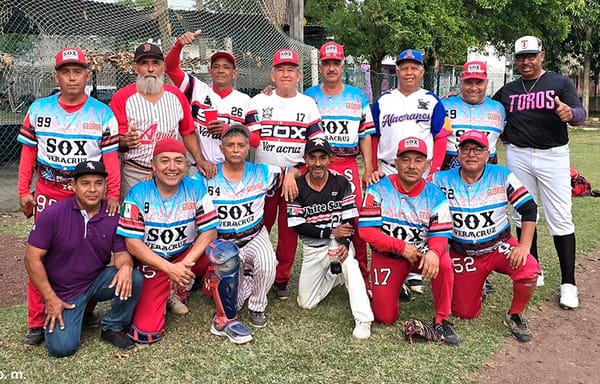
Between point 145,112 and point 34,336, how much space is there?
5.94 feet

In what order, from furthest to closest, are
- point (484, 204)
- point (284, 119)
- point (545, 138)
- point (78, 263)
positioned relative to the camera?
point (545, 138), point (284, 119), point (484, 204), point (78, 263)

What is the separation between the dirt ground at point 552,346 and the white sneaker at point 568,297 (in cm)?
5

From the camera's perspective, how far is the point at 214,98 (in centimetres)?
480

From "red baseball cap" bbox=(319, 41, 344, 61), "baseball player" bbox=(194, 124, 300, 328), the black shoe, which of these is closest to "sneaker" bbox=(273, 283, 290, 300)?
"baseball player" bbox=(194, 124, 300, 328)

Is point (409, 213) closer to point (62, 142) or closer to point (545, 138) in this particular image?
point (545, 138)

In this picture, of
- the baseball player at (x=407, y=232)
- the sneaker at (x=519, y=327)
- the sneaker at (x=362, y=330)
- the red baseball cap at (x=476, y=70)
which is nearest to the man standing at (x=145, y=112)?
the baseball player at (x=407, y=232)

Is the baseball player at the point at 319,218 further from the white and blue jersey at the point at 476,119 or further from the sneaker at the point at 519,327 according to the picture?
the sneaker at the point at 519,327

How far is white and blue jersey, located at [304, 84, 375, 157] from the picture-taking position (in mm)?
4734

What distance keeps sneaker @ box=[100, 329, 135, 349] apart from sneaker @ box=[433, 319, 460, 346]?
2.21m

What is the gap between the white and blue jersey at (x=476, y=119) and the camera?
4.75m

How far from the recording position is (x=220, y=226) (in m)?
4.32

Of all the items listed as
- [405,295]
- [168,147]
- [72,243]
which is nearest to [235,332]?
[72,243]

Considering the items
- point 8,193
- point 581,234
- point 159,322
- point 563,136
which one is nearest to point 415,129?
point 563,136

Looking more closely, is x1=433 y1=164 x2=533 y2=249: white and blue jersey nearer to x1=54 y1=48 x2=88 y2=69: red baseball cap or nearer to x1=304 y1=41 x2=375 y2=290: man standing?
x1=304 y1=41 x2=375 y2=290: man standing
